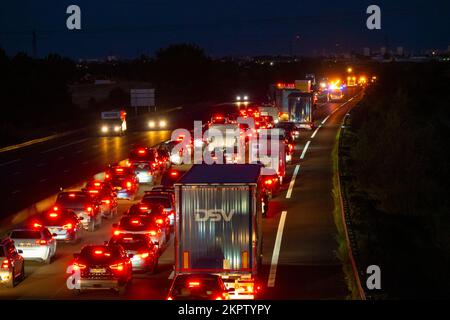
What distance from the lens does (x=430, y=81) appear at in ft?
457

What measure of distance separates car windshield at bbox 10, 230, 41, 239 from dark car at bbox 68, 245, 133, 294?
200 inches

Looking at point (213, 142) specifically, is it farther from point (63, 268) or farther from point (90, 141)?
point (63, 268)

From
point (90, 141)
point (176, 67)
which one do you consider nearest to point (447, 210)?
point (90, 141)

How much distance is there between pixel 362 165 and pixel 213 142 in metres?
11.9

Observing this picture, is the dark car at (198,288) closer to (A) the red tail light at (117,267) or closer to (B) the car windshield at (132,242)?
(A) the red tail light at (117,267)

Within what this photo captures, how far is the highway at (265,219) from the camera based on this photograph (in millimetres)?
25047

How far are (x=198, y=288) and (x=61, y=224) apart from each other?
14928 mm

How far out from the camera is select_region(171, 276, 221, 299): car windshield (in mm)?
18016

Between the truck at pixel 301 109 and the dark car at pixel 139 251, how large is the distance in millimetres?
55125

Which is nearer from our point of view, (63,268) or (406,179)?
(63,268)

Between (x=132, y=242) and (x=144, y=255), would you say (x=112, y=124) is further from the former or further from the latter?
(x=144, y=255)

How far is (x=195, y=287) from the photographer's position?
18.4 m

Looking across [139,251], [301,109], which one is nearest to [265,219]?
[139,251]

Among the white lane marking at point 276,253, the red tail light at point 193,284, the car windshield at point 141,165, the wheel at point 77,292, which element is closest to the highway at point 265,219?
the white lane marking at point 276,253
